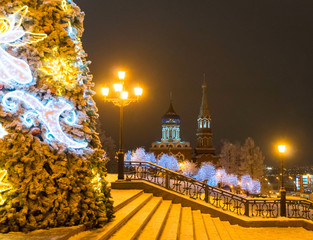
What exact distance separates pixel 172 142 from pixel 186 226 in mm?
84558

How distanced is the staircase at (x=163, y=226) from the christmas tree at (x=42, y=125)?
55cm

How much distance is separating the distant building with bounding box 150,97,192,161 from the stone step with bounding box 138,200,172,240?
264 feet

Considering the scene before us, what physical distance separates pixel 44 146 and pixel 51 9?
263 centimetres

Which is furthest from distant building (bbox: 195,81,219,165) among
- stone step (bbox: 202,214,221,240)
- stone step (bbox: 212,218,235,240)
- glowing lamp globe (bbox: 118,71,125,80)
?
stone step (bbox: 202,214,221,240)

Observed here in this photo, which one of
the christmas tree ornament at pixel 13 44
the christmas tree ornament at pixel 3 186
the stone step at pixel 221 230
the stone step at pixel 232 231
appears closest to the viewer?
the christmas tree ornament at pixel 3 186

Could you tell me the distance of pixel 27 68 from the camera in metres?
6.14

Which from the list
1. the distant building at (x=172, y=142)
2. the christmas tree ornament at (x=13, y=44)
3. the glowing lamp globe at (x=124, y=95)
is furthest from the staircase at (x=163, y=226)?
the distant building at (x=172, y=142)

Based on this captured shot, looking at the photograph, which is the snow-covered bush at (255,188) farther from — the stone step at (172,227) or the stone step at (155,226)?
the stone step at (155,226)

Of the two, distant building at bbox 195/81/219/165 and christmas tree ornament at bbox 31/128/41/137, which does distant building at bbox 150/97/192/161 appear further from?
christmas tree ornament at bbox 31/128/41/137

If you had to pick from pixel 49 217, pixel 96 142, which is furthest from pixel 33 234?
pixel 96 142

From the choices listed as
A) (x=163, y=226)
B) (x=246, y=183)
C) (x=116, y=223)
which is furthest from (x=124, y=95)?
(x=246, y=183)

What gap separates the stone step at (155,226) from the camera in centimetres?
735

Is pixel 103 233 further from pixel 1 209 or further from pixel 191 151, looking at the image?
pixel 191 151

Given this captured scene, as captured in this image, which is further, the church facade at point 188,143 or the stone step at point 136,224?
the church facade at point 188,143
